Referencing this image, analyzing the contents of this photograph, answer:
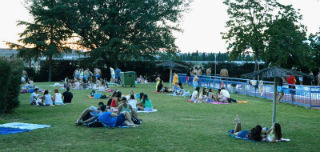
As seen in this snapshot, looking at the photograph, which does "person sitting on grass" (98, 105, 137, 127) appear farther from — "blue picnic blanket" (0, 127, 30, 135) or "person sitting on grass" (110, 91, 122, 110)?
"person sitting on grass" (110, 91, 122, 110)

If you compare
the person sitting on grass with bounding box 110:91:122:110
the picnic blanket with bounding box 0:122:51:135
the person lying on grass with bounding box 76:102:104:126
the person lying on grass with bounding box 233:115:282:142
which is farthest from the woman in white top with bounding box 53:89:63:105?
the person lying on grass with bounding box 233:115:282:142

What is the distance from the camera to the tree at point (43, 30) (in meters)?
37.1

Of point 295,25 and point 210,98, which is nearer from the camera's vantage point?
point 210,98

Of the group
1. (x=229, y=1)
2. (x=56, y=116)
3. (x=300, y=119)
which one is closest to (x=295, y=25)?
(x=229, y=1)

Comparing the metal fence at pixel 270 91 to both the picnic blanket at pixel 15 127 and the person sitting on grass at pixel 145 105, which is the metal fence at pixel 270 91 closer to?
the person sitting on grass at pixel 145 105

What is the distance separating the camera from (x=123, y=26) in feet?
132

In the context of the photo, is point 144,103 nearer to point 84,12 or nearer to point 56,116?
point 56,116

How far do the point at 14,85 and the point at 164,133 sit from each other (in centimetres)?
752

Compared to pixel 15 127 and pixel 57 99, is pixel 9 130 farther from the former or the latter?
pixel 57 99

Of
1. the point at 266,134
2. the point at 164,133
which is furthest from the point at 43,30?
the point at 266,134

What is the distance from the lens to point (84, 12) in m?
39.1

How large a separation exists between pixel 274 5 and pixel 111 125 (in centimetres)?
3380

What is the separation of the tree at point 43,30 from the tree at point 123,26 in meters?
1.36

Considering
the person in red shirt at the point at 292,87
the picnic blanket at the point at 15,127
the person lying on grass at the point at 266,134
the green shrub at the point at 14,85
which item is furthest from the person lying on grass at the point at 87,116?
the person in red shirt at the point at 292,87
